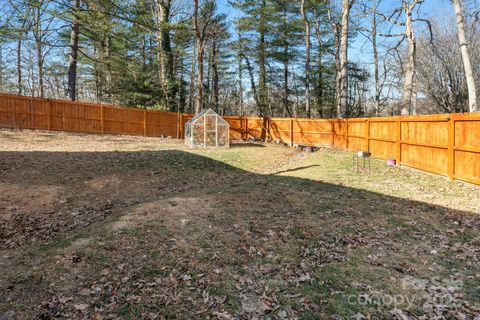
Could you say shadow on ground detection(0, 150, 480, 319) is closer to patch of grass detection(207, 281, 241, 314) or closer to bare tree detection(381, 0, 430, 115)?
patch of grass detection(207, 281, 241, 314)

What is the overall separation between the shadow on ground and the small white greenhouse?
8.39m

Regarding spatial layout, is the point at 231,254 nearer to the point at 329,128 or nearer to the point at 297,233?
the point at 297,233

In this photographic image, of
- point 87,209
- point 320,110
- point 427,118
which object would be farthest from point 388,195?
point 320,110

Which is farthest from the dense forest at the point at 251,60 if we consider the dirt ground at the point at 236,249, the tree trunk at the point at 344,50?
the dirt ground at the point at 236,249

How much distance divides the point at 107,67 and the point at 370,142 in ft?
65.0

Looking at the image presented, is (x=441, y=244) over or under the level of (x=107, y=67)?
under

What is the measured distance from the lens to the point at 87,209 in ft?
19.9

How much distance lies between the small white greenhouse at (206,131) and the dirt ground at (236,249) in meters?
7.42

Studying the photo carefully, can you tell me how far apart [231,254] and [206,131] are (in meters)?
12.0

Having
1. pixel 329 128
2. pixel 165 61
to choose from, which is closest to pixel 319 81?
pixel 329 128

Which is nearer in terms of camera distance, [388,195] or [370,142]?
[388,195]

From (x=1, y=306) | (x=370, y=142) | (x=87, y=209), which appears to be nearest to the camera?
(x=1, y=306)

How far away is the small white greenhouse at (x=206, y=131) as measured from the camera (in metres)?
15.5

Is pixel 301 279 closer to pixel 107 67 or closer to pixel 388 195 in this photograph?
pixel 388 195
